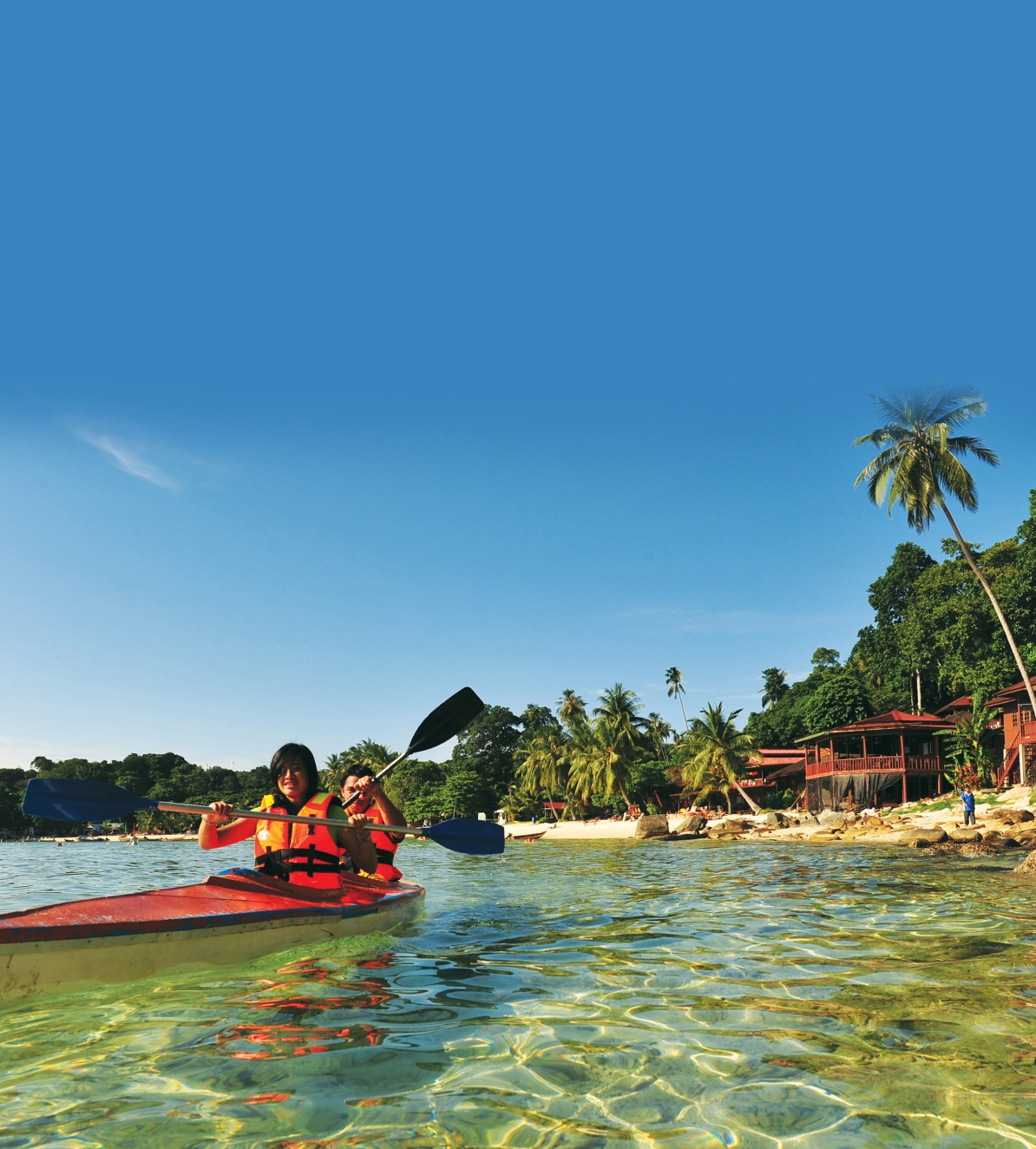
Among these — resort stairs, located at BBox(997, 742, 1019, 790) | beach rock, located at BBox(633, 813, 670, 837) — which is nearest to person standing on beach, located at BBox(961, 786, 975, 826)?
resort stairs, located at BBox(997, 742, 1019, 790)

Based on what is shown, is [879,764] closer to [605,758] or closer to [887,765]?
[887,765]

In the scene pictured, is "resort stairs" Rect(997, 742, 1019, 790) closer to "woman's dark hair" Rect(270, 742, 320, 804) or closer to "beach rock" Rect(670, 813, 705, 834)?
"beach rock" Rect(670, 813, 705, 834)

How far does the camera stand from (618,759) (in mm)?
44500

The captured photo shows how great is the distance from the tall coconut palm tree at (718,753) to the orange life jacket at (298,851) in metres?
33.6

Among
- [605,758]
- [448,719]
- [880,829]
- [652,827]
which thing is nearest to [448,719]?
[448,719]

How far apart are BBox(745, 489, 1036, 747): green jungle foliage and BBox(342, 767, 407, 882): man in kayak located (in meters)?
30.8

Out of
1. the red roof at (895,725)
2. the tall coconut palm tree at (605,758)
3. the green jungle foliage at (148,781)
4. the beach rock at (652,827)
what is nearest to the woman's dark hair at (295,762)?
the beach rock at (652,827)

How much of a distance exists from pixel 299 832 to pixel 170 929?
63.4 inches

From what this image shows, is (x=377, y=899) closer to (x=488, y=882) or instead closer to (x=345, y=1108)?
(x=345, y=1108)

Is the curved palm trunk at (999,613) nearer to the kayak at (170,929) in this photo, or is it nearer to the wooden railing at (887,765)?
the wooden railing at (887,765)

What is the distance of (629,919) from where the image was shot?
332 inches

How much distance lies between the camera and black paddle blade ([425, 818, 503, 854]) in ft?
23.0

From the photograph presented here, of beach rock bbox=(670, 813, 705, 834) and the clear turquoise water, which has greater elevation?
the clear turquoise water

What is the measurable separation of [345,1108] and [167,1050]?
124cm
